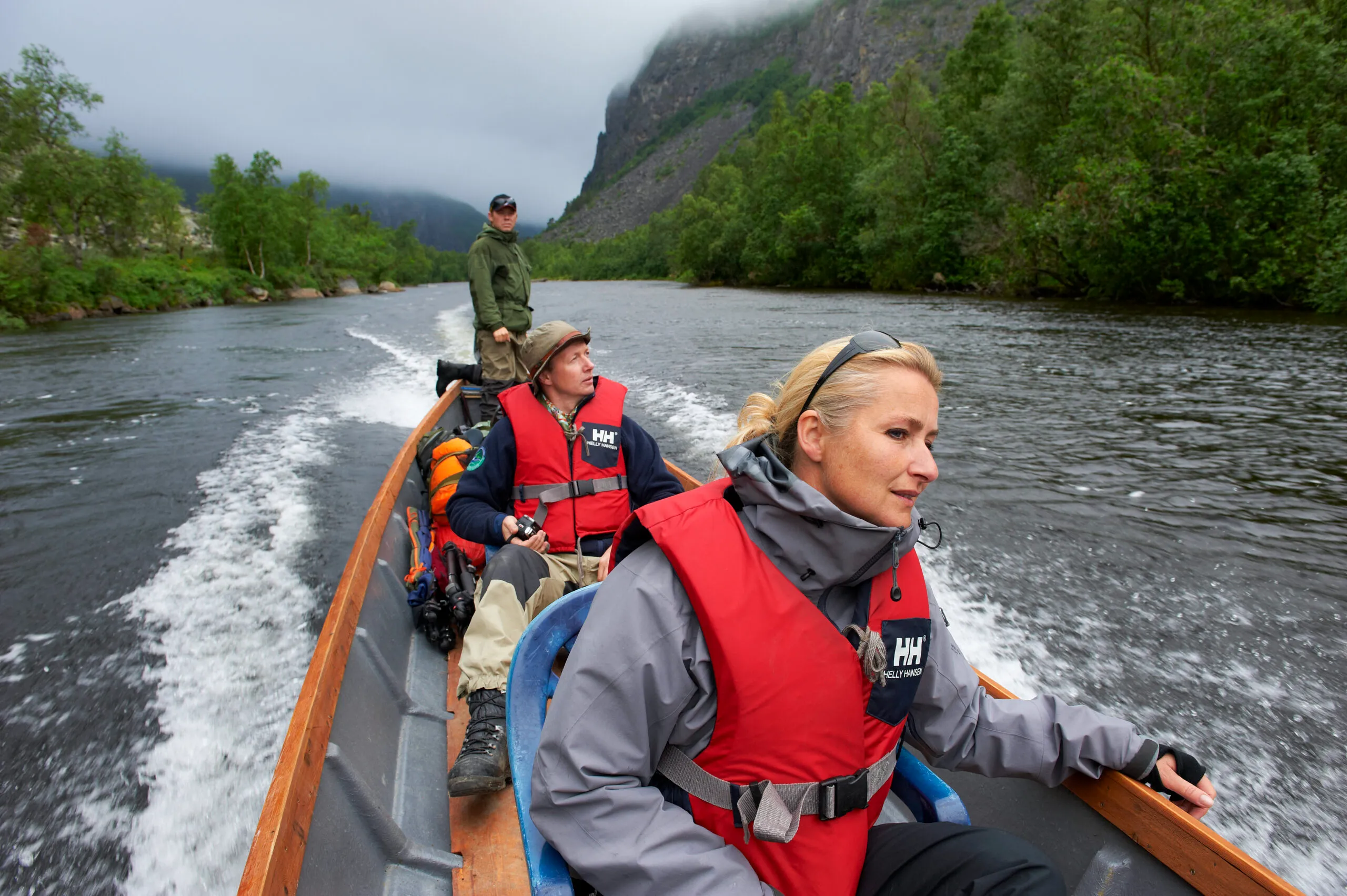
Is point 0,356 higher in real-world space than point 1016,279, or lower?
lower

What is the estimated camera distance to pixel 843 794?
4.30 feet

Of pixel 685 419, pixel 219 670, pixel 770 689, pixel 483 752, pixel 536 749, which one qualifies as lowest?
pixel 219 670

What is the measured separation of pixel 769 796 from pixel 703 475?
18.2 feet

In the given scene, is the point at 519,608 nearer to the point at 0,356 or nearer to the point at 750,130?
the point at 0,356

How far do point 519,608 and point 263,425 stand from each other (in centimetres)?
826

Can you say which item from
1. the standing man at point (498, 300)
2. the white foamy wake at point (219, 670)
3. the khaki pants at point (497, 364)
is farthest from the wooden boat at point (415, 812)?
the khaki pants at point (497, 364)

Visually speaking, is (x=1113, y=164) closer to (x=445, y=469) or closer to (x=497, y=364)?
(x=497, y=364)

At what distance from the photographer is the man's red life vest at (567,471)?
2.99 m

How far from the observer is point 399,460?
4711 millimetres

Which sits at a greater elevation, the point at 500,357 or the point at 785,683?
the point at 785,683

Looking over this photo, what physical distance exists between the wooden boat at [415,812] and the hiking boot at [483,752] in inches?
5.1

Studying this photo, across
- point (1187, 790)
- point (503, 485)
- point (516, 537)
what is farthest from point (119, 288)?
point (1187, 790)

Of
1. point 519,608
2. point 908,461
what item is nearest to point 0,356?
point 519,608

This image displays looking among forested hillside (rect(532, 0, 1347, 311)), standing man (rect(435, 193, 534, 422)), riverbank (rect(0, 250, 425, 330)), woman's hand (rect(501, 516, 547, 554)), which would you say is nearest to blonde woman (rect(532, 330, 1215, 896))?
woman's hand (rect(501, 516, 547, 554))
